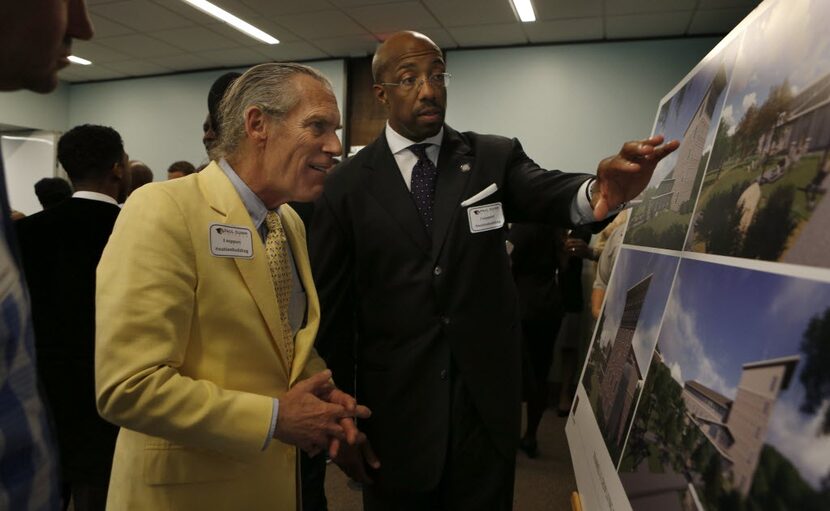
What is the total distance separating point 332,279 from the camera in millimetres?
1501

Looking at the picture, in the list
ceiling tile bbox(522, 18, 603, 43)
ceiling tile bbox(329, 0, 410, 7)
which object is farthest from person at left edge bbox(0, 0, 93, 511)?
ceiling tile bbox(522, 18, 603, 43)

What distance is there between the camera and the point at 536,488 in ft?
10.0

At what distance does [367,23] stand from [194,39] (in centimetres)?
198

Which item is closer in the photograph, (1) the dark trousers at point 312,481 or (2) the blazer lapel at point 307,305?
(2) the blazer lapel at point 307,305

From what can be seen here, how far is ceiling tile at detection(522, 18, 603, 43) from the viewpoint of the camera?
4852 millimetres

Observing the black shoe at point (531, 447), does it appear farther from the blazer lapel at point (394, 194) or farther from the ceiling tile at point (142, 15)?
the ceiling tile at point (142, 15)

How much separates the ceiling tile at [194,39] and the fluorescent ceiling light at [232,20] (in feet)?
1.24

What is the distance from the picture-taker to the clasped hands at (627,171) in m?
1.01

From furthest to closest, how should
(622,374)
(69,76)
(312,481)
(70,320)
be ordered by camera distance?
1. (69,76)
2. (312,481)
3. (70,320)
4. (622,374)

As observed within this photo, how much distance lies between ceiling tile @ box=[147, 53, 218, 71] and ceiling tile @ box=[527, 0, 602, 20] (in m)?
3.99

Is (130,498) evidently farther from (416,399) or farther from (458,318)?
(458,318)

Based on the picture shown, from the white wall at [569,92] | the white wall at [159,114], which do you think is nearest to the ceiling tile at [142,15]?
the white wall at [159,114]

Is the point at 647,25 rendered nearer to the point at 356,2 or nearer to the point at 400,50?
the point at 356,2

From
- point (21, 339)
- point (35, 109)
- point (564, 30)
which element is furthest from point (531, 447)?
point (35, 109)
